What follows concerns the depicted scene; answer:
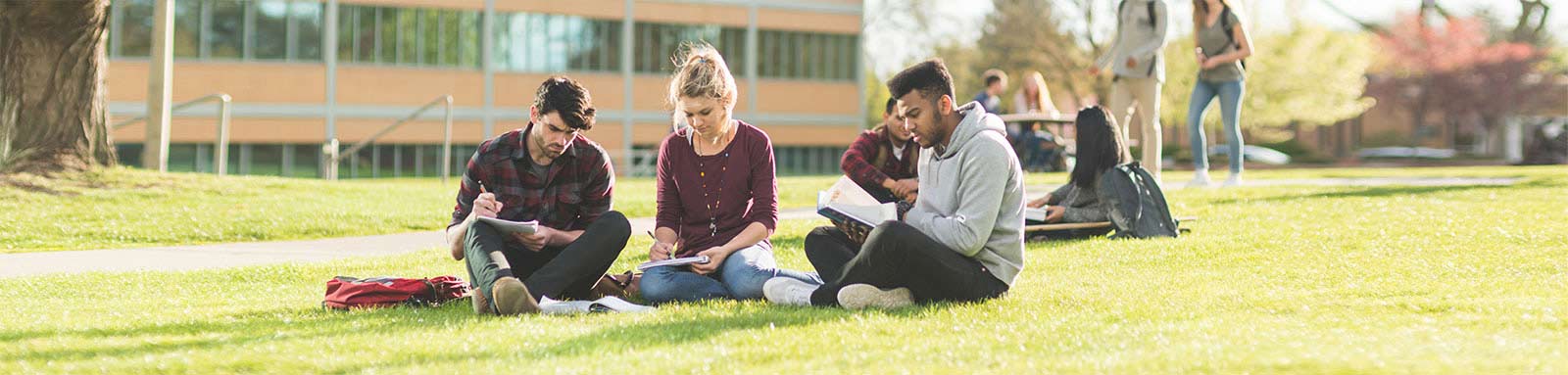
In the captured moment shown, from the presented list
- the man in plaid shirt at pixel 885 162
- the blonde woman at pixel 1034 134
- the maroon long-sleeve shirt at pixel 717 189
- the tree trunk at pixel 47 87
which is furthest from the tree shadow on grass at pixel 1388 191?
the tree trunk at pixel 47 87

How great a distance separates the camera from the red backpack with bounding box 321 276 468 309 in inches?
265

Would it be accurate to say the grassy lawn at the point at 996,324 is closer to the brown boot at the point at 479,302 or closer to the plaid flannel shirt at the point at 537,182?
the brown boot at the point at 479,302

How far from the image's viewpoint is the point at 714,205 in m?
6.97

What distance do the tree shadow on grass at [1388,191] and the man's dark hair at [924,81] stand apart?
22.7 feet

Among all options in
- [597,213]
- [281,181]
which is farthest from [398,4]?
[597,213]

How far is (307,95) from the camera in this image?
40.2 meters

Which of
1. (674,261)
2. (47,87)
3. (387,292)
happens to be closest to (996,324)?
(674,261)

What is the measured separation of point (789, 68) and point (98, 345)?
43.0 metres

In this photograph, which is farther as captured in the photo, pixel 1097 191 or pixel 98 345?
pixel 1097 191

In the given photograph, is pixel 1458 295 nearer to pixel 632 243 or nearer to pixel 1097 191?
pixel 1097 191

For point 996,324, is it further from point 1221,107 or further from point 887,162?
point 1221,107

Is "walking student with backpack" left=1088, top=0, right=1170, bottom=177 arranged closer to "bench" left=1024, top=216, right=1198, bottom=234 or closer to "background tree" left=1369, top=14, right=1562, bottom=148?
"bench" left=1024, top=216, right=1198, bottom=234

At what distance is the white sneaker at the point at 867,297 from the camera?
6.17m

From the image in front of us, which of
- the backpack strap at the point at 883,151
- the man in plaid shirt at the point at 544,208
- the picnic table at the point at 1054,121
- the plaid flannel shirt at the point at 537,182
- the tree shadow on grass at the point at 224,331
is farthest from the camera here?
the picnic table at the point at 1054,121
